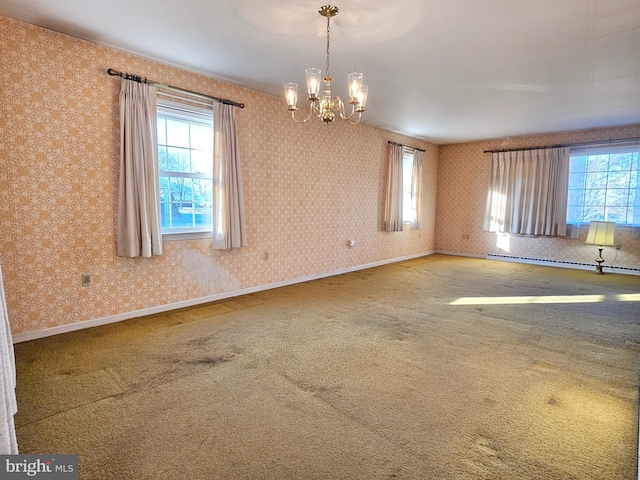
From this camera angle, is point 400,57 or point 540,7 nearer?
point 540,7

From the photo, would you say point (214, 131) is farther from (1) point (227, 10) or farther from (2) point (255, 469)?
(2) point (255, 469)

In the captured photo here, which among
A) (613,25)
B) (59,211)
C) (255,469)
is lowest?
(255,469)

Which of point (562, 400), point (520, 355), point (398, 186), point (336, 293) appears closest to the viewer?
point (562, 400)

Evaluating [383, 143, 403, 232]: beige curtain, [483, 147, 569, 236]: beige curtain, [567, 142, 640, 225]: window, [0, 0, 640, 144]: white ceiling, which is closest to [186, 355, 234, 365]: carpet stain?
[0, 0, 640, 144]: white ceiling

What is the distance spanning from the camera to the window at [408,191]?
7.50 m

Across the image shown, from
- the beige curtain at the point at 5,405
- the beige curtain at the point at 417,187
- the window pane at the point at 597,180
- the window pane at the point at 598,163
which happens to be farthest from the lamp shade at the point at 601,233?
the beige curtain at the point at 5,405

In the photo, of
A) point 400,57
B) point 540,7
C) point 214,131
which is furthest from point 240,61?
point 540,7

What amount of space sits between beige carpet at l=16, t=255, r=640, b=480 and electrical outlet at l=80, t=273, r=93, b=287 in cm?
46

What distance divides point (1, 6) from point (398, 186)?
19.6 ft

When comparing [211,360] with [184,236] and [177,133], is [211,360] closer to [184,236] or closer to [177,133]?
[184,236]

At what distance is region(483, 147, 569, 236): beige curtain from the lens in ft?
22.1

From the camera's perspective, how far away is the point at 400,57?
3.42 m

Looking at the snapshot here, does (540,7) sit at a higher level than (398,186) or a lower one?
higher

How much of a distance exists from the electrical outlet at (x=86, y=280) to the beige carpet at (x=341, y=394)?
457 millimetres
